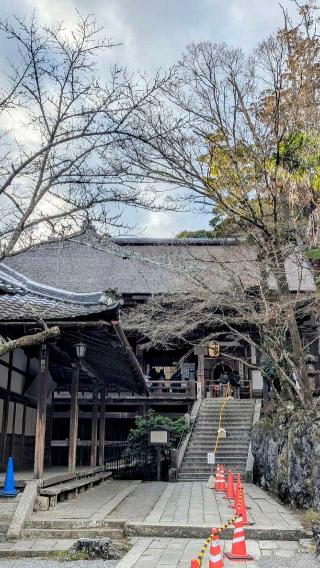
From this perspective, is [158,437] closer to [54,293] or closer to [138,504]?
[138,504]

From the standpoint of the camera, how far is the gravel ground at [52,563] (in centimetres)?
543

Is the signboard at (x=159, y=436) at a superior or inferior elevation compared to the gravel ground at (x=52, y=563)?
superior

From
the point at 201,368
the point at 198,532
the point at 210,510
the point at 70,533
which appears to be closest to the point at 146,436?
the point at 201,368

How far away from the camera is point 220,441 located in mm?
18234

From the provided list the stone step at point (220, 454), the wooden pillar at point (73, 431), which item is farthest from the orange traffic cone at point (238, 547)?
the stone step at point (220, 454)

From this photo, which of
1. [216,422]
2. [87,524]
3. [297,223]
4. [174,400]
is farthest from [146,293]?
[87,524]

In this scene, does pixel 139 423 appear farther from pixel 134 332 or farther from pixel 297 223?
pixel 297 223

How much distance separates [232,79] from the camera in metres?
11.0

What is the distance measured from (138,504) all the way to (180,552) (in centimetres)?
417

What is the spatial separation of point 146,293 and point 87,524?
1837 cm

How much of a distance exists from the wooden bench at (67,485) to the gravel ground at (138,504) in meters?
1.06

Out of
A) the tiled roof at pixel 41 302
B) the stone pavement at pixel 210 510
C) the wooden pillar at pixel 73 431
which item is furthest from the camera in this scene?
the wooden pillar at pixel 73 431

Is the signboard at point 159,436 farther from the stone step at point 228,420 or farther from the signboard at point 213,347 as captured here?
the signboard at point 213,347

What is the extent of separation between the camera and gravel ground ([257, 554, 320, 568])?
5586 mm
